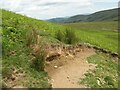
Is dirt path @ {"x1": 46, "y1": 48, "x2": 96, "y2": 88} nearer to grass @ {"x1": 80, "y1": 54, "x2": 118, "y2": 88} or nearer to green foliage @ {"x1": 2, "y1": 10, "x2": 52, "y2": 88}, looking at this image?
grass @ {"x1": 80, "y1": 54, "x2": 118, "y2": 88}

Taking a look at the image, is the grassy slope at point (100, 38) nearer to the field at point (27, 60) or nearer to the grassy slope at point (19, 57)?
the field at point (27, 60)

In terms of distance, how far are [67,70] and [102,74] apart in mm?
1496

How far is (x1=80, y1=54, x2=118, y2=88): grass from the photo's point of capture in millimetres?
11477

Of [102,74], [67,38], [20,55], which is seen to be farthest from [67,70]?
[67,38]

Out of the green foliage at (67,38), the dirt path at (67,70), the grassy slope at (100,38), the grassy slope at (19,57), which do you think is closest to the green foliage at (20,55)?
the grassy slope at (19,57)

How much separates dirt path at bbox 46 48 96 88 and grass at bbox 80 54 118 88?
12.1 inches

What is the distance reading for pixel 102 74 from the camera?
12.4 m

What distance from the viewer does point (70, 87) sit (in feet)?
35.7

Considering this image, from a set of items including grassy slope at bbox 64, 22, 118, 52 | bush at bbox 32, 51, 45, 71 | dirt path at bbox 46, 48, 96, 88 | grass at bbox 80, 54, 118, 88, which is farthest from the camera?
grassy slope at bbox 64, 22, 118, 52

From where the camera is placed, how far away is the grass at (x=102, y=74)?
11477 mm

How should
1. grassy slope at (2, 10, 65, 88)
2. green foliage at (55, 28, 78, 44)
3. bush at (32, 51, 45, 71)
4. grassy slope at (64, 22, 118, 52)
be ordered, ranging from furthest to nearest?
grassy slope at (64, 22, 118, 52) < green foliage at (55, 28, 78, 44) < bush at (32, 51, 45, 71) < grassy slope at (2, 10, 65, 88)

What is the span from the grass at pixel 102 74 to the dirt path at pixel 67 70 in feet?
1.01

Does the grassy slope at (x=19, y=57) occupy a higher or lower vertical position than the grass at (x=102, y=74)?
higher

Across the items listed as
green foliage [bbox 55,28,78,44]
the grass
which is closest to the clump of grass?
the grass
